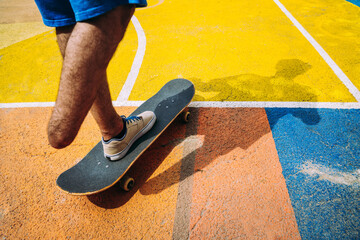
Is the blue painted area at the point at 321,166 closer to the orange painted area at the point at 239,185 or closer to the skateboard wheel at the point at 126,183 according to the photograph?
the orange painted area at the point at 239,185

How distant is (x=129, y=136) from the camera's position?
2334mm

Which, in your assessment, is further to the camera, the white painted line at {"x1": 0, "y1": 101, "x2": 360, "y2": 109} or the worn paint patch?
the white painted line at {"x1": 0, "y1": 101, "x2": 360, "y2": 109}

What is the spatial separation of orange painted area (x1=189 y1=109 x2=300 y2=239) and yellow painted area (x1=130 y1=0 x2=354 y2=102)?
656 mm

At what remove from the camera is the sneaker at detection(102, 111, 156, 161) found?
2.19 m

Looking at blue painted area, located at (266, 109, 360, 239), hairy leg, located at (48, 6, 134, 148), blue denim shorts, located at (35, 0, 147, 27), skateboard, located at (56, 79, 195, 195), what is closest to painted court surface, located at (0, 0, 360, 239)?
blue painted area, located at (266, 109, 360, 239)

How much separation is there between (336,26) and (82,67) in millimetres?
5687

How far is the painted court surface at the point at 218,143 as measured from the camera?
194 centimetres

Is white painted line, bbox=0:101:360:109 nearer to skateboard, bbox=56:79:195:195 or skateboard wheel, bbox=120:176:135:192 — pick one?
skateboard, bbox=56:79:195:195

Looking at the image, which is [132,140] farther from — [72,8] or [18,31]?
[18,31]

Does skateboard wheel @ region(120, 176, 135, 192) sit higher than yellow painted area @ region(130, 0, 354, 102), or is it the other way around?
yellow painted area @ region(130, 0, 354, 102)

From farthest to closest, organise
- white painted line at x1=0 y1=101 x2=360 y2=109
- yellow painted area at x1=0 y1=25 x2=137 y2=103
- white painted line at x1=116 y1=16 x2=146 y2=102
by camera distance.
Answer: yellow painted area at x1=0 y1=25 x2=137 y2=103
white painted line at x1=116 y1=16 x2=146 y2=102
white painted line at x1=0 y1=101 x2=360 y2=109

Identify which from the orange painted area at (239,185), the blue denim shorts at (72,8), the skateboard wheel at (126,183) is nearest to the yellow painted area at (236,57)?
the orange painted area at (239,185)

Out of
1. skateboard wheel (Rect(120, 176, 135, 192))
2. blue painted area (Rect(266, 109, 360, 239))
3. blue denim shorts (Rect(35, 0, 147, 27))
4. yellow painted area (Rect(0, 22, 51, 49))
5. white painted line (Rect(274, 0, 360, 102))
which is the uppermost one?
blue denim shorts (Rect(35, 0, 147, 27))

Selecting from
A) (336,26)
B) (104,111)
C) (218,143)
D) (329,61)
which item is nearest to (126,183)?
(104,111)
